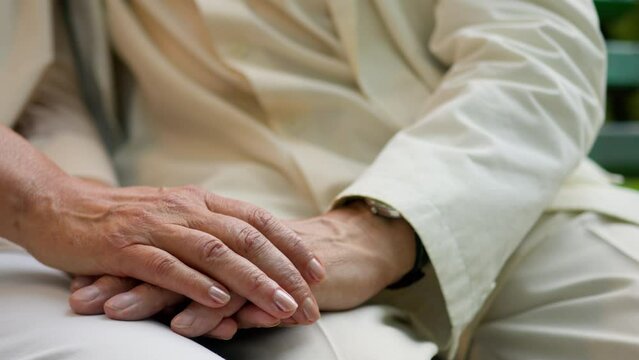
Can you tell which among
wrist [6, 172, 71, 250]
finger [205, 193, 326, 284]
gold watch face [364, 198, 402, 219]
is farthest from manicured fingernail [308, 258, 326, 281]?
wrist [6, 172, 71, 250]

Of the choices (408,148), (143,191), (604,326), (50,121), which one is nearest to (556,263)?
(604,326)

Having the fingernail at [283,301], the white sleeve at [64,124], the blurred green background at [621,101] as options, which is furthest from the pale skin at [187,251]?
the blurred green background at [621,101]

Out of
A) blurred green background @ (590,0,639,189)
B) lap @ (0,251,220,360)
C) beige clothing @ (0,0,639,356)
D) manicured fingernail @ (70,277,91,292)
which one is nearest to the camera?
lap @ (0,251,220,360)

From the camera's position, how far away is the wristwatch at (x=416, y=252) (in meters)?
0.68

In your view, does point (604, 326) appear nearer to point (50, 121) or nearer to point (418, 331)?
point (418, 331)

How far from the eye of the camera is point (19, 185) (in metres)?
0.65

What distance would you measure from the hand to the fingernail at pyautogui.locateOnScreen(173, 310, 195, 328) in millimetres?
15

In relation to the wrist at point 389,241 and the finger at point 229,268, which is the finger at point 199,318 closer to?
the finger at point 229,268

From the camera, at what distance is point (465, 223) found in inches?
27.2

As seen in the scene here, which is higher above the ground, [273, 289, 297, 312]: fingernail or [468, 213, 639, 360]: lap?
[273, 289, 297, 312]: fingernail

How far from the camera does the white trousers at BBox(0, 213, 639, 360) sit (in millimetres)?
534

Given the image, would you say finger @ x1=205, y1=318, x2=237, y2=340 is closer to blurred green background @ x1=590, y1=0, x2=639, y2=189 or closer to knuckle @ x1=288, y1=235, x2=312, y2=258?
knuckle @ x1=288, y1=235, x2=312, y2=258

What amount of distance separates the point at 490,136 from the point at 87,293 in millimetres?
400

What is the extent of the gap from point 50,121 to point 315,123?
307 millimetres
